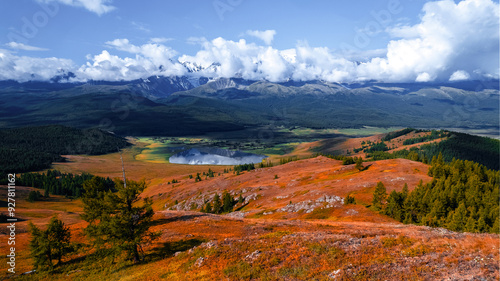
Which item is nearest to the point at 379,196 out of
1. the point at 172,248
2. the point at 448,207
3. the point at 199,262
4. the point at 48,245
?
the point at 448,207

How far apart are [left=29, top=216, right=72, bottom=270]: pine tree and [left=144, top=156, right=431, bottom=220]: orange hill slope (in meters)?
55.0

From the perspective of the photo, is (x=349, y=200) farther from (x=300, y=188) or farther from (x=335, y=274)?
(x=335, y=274)

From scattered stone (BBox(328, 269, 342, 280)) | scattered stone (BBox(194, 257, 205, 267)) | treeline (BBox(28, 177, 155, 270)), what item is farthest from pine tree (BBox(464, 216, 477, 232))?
treeline (BBox(28, 177, 155, 270))

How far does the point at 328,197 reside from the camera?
8375 centimetres

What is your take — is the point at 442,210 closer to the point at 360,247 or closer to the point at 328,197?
the point at 328,197

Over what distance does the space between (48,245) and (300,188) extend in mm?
88381

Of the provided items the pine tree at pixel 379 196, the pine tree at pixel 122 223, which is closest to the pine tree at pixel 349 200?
the pine tree at pixel 379 196

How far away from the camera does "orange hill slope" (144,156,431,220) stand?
8275cm

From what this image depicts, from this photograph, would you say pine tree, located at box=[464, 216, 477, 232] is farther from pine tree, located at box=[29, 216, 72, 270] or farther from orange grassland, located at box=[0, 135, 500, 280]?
pine tree, located at box=[29, 216, 72, 270]

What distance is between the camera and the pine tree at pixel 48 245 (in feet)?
113

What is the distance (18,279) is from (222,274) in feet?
92.0

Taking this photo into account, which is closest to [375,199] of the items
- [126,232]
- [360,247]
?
[360,247]

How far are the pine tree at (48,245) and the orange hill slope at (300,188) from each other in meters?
55.0

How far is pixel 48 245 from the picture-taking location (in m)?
34.7
